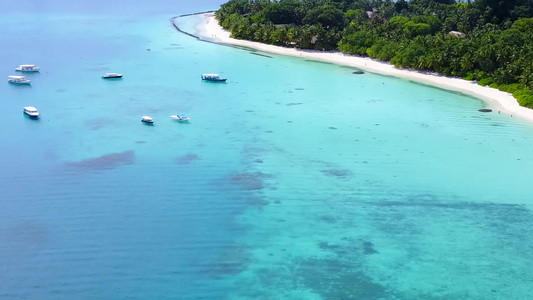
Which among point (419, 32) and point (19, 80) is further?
point (419, 32)

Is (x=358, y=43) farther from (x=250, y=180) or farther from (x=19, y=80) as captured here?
(x=19, y=80)

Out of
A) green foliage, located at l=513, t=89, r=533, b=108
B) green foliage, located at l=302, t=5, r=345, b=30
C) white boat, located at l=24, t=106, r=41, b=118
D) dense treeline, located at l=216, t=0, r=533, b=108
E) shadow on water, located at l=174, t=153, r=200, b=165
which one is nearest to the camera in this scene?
shadow on water, located at l=174, t=153, r=200, b=165

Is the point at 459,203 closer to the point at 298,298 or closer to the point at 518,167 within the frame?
the point at 518,167

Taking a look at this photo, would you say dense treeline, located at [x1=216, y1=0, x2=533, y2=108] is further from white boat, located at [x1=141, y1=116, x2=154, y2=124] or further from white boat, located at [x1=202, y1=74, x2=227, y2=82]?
white boat, located at [x1=141, y1=116, x2=154, y2=124]

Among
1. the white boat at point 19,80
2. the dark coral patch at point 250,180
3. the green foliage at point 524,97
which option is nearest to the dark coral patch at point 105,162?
the dark coral patch at point 250,180

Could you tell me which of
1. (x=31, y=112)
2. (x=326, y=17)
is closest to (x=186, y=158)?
(x=31, y=112)

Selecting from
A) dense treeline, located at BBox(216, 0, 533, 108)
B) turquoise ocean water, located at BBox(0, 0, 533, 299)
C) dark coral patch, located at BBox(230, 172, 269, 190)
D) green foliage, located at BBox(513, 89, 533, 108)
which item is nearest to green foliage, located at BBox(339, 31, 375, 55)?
dense treeline, located at BBox(216, 0, 533, 108)
